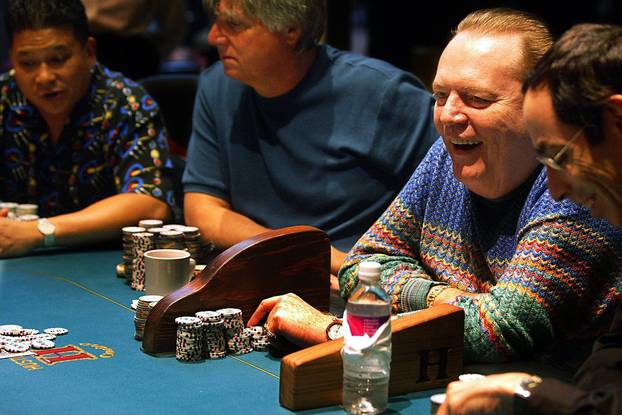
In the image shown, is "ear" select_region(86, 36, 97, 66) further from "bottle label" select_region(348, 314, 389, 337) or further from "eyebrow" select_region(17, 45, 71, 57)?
"bottle label" select_region(348, 314, 389, 337)

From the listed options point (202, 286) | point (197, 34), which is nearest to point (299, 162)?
point (202, 286)

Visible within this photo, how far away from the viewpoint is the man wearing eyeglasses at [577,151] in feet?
5.27

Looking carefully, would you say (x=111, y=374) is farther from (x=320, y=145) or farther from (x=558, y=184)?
(x=320, y=145)

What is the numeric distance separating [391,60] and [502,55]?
619 centimetres

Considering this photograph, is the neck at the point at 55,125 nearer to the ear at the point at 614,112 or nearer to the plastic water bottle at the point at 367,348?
the plastic water bottle at the point at 367,348

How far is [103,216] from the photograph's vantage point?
3.41 meters

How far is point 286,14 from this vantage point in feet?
10.9

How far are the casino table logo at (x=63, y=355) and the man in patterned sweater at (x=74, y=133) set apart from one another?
1119 millimetres

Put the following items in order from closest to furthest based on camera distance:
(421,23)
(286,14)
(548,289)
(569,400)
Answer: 1. (569,400)
2. (548,289)
3. (286,14)
4. (421,23)

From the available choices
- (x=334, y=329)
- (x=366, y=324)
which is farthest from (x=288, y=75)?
(x=366, y=324)

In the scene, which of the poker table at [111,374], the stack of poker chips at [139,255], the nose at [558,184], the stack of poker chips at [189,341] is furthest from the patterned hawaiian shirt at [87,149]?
the nose at [558,184]

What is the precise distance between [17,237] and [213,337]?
1.21 meters

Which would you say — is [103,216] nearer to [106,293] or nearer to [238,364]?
[106,293]

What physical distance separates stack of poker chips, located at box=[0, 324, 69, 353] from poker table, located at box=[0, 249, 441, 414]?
0.03 m
